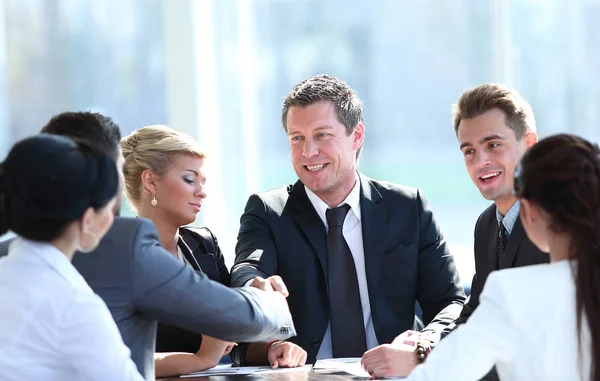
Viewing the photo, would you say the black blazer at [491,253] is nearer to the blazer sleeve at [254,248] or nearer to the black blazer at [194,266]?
the blazer sleeve at [254,248]

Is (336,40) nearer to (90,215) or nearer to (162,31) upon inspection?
(162,31)

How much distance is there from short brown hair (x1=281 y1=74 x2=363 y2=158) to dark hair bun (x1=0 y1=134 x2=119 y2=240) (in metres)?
1.55

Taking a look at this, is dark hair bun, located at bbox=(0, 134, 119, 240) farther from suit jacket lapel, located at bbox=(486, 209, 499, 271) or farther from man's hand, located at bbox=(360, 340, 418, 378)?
suit jacket lapel, located at bbox=(486, 209, 499, 271)

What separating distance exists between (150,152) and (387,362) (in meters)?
1.10

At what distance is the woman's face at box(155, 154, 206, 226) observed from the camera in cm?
298

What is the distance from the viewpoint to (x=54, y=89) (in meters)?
6.27

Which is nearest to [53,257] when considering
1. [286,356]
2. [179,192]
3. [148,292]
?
[148,292]

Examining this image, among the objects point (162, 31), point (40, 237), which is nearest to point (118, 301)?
point (40, 237)

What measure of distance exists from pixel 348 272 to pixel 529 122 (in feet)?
2.57

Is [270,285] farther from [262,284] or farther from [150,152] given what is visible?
[150,152]

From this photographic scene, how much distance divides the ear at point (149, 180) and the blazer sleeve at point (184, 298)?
90 cm

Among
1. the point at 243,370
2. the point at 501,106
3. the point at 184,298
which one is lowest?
the point at 243,370

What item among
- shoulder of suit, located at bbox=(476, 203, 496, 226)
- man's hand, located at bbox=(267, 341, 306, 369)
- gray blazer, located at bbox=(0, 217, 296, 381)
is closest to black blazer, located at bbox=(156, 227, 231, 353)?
man's hand, located at bbox=(267, 341, 306, 369)

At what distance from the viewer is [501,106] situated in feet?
9.46
